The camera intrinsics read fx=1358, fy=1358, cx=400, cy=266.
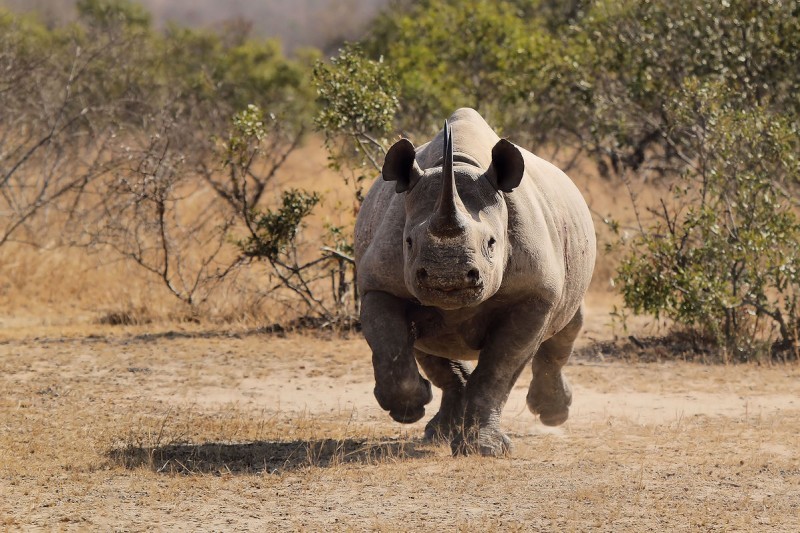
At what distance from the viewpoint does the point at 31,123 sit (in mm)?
17047

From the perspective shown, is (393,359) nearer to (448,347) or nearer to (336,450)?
(448,347)

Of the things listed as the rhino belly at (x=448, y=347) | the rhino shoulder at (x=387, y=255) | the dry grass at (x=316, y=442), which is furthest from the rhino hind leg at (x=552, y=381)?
the rhino shoulder at (x=387, y=255)

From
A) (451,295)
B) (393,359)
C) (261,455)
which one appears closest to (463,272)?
(451,295)

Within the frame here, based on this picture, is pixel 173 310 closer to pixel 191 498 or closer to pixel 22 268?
pixel 22 268

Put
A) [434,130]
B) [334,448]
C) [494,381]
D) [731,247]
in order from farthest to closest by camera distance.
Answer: [434,130]
[731,247]
[334,448]
[494,381]

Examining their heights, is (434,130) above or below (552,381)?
above

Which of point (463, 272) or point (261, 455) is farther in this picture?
point (261, 455)

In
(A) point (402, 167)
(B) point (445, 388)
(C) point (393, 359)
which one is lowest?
(B) point (445, 388)

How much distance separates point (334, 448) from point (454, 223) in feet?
6.65

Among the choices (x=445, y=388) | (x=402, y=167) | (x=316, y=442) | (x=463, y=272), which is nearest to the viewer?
(x=463, y=272)

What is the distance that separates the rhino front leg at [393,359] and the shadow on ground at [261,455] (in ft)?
1.16

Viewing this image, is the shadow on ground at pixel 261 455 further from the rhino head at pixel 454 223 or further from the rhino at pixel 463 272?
the rhino head at pixel 454 223

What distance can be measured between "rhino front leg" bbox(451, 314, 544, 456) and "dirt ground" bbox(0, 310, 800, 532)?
0.52 feet

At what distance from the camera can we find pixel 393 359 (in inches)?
275
